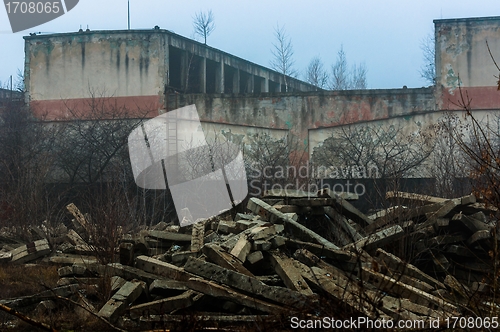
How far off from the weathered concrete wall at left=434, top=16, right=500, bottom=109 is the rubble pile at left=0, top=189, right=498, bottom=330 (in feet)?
39.9

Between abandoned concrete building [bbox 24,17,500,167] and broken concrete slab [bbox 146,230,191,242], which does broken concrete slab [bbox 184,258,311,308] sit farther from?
abandoned concrete building [bbox 24,17,500,167]

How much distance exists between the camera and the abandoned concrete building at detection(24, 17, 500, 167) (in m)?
19.1

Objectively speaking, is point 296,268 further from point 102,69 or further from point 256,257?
point 102,69

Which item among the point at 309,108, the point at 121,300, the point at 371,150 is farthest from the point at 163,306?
the point at 309,108

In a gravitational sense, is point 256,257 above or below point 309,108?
below

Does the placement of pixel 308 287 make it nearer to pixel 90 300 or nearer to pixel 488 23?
pixel 90 300

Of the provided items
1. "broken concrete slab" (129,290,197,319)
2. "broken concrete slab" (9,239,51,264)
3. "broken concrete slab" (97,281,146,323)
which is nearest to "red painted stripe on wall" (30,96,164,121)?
"broken concrete slab" (9,239,51,264)

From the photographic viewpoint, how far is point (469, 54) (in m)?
19.5

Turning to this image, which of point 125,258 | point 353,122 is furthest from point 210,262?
point 353,122

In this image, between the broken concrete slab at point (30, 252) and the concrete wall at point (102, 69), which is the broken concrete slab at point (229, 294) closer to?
the broken concrete slab at point (30, 252)

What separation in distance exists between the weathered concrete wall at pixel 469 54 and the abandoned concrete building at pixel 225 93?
0.11ft

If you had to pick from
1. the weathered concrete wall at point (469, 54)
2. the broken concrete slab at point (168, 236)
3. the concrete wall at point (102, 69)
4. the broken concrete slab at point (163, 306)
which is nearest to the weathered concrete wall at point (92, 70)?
the concrete wall at point (102, 69)

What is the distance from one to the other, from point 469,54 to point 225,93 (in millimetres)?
8185

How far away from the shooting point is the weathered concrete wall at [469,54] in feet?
63.6
